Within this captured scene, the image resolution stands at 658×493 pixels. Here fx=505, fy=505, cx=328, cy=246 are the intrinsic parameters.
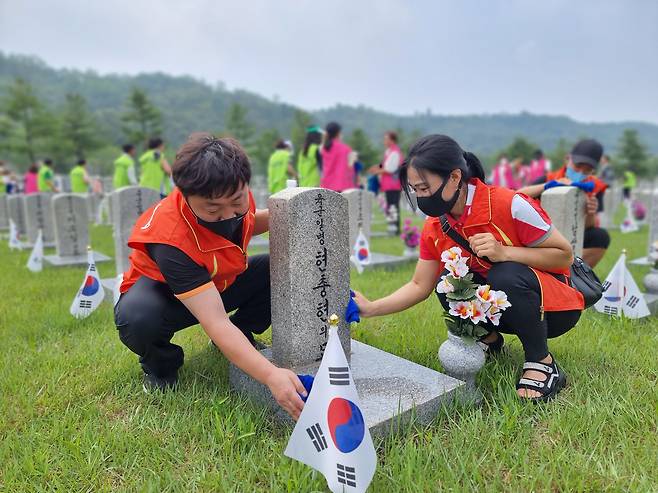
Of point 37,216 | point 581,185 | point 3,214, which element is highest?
point 581,185

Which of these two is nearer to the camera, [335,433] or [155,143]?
[335,433]

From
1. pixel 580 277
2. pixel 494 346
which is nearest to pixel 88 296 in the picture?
pixel 494 346

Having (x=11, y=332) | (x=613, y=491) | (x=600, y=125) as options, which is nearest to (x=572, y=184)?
(x=613, y=491)

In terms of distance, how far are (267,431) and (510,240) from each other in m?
1.42

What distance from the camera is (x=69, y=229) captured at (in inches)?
282

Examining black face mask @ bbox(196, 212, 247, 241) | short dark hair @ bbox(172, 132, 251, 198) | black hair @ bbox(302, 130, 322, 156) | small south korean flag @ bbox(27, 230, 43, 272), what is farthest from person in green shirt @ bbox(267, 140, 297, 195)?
short dark hair @ bbox(172, 132, 251, 198)

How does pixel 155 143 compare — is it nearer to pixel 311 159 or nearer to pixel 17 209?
pixel 311 159

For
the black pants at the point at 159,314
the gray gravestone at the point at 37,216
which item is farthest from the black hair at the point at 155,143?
the black pants at the point at 159,314

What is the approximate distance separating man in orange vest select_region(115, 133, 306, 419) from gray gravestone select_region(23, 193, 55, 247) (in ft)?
25.0

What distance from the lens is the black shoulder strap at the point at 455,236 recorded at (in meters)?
2.45

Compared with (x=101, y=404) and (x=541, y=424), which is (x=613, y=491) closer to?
(x=541, y=424)

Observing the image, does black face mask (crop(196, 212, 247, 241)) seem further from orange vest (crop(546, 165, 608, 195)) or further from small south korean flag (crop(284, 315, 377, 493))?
orange vest (crop(546, 165, 608, 195))

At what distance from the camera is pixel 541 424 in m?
2.16

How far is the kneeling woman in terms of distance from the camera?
2.29 m
